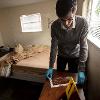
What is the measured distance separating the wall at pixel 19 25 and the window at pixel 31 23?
2.7 inches

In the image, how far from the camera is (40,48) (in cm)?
270

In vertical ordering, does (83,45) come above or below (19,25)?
below

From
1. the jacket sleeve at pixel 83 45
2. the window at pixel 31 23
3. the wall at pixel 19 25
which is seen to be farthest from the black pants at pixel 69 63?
the window at pixel 31 23

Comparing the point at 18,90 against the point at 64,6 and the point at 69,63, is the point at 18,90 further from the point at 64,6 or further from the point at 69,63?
the point at 64,6

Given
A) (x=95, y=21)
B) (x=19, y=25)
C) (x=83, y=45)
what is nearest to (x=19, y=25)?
(x=19, y=25)

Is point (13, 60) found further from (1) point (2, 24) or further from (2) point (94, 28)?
(2) point (94, 28)

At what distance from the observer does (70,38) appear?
137 cm

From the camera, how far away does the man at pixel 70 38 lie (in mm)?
1113

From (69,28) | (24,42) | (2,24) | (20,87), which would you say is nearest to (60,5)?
(69,28)

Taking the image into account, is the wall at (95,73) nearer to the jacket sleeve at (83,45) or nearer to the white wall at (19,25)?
the jacket sleeve at (83,45)

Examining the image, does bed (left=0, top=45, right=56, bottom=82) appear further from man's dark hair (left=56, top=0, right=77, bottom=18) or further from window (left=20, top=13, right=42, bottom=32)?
man's dark hair (left=56, top=0, right=77, bottom=18)

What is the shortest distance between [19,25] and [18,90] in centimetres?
135

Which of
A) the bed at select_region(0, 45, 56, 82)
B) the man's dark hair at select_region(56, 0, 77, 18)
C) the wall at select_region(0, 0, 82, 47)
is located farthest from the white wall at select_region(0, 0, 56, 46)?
the man's dark hair at select_region(56, 0, 77, 18)

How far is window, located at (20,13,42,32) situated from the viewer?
280 cm
